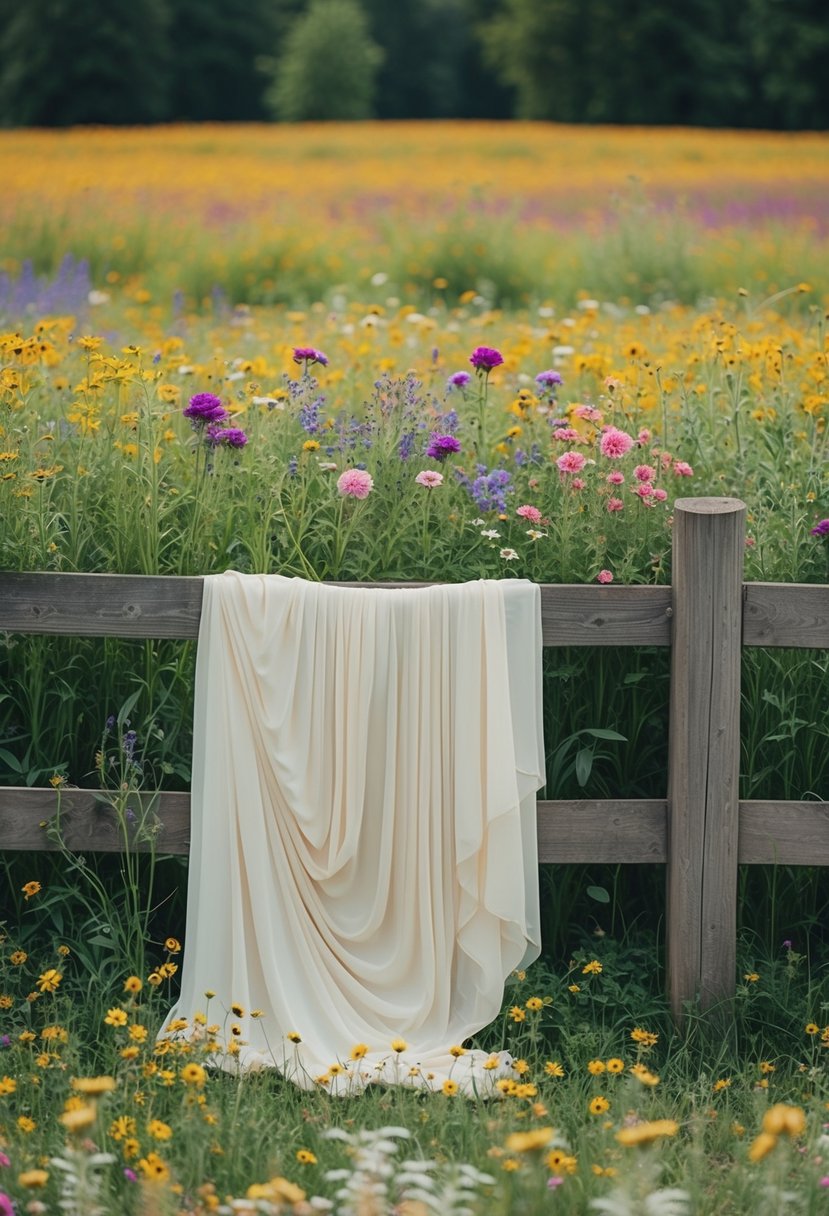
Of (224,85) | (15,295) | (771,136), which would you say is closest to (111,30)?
(224,85)

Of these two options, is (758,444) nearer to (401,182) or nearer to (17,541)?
(17,541)

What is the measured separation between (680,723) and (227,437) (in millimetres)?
1345

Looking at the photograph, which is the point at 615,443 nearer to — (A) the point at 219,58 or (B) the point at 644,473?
(B) the point at 644,473

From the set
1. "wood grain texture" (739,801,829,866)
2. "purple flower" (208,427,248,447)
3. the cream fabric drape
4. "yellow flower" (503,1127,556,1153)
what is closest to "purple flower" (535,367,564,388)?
"purple flower" (208,427,248,447)

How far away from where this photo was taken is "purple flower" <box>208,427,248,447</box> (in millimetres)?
3539

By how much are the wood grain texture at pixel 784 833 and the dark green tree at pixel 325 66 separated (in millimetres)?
35786

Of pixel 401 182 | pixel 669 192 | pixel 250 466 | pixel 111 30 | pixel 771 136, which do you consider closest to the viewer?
pixel 250 466

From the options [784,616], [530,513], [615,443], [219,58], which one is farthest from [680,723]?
[219,58]

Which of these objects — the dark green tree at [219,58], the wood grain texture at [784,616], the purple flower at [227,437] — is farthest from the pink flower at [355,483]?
the dark green tree at [219,58]

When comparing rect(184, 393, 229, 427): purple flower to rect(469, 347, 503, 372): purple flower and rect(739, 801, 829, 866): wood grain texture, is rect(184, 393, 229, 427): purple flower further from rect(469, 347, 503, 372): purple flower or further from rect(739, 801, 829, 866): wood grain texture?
rect(739, 801, 829, 866): wood grain texture

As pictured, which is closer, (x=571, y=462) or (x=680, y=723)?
(x=680, y=723)

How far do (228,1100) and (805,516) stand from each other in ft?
6.90

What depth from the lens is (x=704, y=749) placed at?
316 centimetres

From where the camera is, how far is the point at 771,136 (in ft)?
83.6
